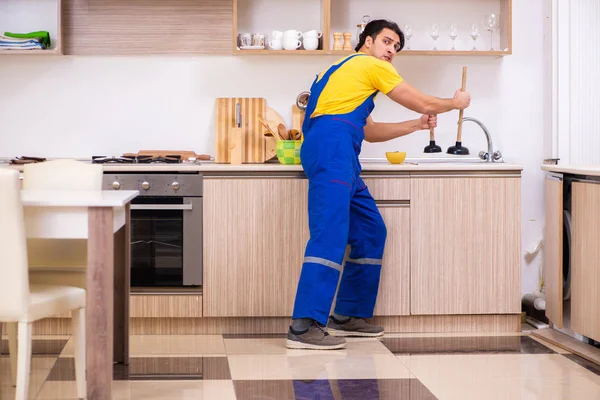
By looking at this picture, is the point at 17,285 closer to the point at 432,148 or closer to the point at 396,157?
the point at 396,157

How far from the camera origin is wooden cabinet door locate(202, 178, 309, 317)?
14.5 feet

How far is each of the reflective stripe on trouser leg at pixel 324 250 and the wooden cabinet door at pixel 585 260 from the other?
1046 millimetres

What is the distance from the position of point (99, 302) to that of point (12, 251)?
12.4 inches

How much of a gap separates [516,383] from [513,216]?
1257 millimetres

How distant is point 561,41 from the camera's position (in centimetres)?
499

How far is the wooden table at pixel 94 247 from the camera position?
2.78 meters

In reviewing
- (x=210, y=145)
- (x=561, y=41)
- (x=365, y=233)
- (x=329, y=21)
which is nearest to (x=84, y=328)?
(x=365, y=233)

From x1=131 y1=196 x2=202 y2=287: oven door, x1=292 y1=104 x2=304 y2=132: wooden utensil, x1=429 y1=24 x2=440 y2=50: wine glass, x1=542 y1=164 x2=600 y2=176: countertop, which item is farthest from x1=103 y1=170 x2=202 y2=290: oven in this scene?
x1=542 y1=164 x2=600 y2=176: countertop

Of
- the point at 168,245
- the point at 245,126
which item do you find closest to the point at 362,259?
the point at 168,245

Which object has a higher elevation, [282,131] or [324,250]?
[282,131]

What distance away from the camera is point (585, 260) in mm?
3889

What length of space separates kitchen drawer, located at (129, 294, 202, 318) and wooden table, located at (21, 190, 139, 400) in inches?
61.7

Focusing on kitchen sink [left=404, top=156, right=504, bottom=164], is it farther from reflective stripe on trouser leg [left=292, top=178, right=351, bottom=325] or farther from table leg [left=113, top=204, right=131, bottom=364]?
table leg [left=113, top=204, right=131, bottom=364]

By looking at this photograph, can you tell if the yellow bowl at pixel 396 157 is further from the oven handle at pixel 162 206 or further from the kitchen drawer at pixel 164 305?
the kitchen drawer at pixel 164 305
